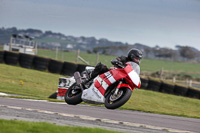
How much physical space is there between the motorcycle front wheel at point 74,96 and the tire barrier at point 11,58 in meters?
14.7

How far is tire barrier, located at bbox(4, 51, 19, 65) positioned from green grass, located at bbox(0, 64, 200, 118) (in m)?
1.27

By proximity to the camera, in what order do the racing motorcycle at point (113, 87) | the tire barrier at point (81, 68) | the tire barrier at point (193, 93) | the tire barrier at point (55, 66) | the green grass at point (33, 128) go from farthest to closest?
the tire barrier at point (55, 66), the tire barrier at point (193, 93), the tire barrier at point (81, 68), the racing motorcycle at point (113, 87), the green grass at point (33, 128)

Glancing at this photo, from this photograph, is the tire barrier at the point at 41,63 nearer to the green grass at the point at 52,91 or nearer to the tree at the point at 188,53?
the green grass at the point at 52,91

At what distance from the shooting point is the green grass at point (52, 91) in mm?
15773

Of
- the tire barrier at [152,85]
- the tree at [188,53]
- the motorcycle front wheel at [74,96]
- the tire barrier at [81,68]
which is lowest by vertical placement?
the tire barrier at [152,85]

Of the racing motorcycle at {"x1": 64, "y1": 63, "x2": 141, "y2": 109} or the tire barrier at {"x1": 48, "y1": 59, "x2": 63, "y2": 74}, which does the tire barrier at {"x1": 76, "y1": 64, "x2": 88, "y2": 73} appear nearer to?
the tire barrier at {"x1": 48, "y1": 59, "x2": 63, "y2": 74}

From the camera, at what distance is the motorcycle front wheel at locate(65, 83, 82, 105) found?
→ 342 inches

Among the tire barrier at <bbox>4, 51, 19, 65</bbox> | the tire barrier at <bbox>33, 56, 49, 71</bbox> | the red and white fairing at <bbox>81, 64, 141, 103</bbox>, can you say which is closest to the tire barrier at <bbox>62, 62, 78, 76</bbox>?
the tire barrier at <bbox>33, 56, 49, 71</bbox>

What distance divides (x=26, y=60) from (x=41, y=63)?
1.09 meters

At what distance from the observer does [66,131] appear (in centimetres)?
563

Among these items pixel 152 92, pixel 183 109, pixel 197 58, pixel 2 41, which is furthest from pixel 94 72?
pixel 197 58

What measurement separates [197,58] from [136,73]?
95.3 meters

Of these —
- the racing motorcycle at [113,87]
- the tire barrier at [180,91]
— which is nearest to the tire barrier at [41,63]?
the tire barrier at [180,91]

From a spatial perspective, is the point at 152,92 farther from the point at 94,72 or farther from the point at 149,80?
the point at 94,72
